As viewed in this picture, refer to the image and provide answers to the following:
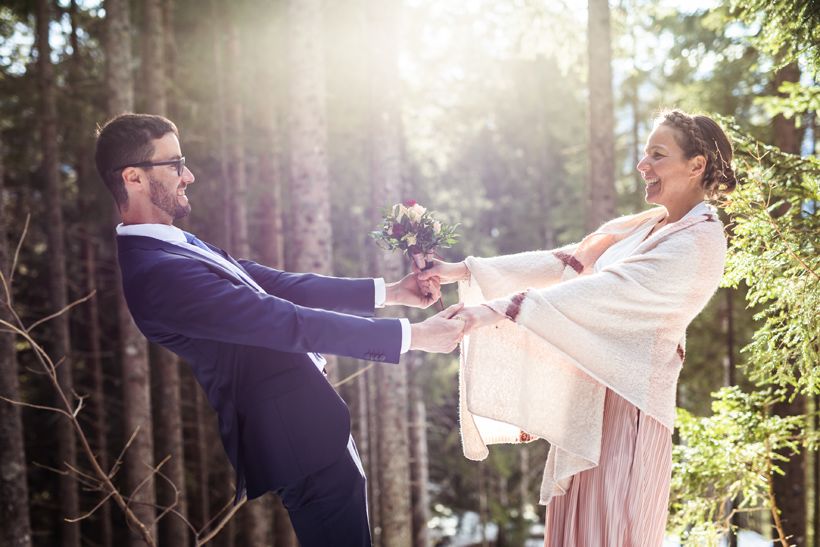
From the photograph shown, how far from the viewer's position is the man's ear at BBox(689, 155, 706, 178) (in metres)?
3.44

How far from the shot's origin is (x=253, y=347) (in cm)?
315

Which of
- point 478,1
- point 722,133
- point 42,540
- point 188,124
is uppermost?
point 478,1

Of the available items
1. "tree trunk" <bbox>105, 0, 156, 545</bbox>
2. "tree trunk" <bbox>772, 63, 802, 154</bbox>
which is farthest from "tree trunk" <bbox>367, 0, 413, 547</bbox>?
"tree trunk" <bbox>772, 63, 802, 154</bbox>

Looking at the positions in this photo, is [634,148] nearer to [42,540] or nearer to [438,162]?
[438,162]

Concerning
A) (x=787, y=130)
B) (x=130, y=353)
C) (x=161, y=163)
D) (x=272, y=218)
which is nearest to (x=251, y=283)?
(x=161, y=163)

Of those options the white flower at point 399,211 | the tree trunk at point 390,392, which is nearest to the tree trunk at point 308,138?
the tree trunk at point 390,392

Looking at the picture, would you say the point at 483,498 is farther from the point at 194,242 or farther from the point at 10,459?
the point at 194,242

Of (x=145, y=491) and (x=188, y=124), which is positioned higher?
(x=188, y=124)

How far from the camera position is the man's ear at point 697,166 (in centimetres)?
344

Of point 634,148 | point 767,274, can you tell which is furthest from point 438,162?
point 767,274

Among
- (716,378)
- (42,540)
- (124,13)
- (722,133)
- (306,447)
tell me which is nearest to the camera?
(306,447)

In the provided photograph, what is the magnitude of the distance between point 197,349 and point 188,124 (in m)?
11.0

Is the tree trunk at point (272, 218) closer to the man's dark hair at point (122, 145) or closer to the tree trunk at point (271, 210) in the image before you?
the tree trunk at point (271, 210)

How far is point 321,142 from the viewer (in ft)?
26.2
